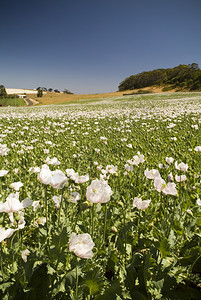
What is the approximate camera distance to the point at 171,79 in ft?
240

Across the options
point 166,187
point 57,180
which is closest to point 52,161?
point 57,180

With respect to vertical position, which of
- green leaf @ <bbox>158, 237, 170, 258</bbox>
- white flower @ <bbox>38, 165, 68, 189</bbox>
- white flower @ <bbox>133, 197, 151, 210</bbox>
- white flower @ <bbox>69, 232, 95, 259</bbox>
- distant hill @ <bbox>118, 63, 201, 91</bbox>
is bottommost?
green leaf @ <bbox>158, 237, 170, 258</bbox>

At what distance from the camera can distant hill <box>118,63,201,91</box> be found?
6163 centimetres

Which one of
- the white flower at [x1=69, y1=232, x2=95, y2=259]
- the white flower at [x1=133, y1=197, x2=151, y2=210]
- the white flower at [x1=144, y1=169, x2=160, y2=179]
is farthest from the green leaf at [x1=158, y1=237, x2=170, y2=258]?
the white flower at [x1=144, y1=169, x2=160, y2=179]

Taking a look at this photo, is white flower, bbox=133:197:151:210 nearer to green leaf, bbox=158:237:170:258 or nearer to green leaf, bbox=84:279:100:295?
green leaf, bbox=158:237:170:258

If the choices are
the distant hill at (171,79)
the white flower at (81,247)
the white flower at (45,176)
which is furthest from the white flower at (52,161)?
the distant hill at (171,79)

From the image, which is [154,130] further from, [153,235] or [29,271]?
[29,271]

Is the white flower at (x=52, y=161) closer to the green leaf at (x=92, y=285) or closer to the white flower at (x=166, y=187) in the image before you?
the white flower at (x=166, y=187)

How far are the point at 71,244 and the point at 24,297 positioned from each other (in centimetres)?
61

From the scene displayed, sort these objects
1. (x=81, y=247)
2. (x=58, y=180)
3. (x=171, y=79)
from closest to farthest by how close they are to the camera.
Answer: (x=81, y=247)
(x=58, y=180)
(x=171, y=79)

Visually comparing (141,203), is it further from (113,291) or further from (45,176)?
(45,176)

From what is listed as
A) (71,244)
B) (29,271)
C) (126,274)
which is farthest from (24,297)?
(126,274)

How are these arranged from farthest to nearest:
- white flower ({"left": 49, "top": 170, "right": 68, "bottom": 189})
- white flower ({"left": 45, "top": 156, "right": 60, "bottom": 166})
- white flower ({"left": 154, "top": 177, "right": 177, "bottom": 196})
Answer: white flower ({"left": 45, "top": 156, "right": 60, "bottom": 166}), white flower ({"left": 154, "top": 177, "right": 177, "bottom": 196}), white flower ({"left": 49, "top": 170, "right": 68, "bottom": 189})

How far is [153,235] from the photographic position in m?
2.12
